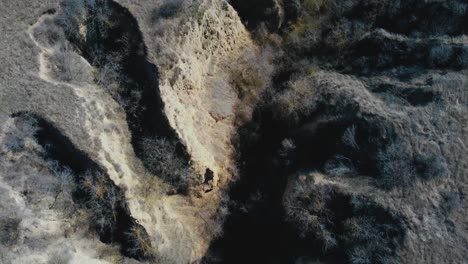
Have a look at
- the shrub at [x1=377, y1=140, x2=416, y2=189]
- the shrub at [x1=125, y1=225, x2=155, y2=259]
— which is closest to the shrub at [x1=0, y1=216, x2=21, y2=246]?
the shrub at [x1=125, y1=225, x2=155, y2=259]

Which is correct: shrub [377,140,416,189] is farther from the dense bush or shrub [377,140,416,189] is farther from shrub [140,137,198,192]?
shrub [140,137,198,192]

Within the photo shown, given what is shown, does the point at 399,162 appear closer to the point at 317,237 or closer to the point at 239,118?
the point at 317,237

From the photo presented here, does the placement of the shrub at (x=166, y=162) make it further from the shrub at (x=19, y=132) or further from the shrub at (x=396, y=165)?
the shrub at (x=396, y=165)

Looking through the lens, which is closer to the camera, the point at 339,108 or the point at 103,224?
the point at 103,224

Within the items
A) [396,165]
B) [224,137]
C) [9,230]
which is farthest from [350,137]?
[9,230]

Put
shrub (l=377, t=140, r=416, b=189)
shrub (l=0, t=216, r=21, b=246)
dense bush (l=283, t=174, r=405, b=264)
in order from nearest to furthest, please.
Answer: shrub (l=0, t=216, r=21, b=246), dense bush (l=283, t=174, r=405, b=264), shrub (l=377, t=140, r=416, b=189)

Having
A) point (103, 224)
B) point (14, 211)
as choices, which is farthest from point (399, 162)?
point (14, 211)

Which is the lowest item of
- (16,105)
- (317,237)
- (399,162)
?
(317,237)

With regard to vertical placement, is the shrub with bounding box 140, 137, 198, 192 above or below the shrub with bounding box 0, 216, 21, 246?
above

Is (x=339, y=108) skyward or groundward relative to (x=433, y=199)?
skyward

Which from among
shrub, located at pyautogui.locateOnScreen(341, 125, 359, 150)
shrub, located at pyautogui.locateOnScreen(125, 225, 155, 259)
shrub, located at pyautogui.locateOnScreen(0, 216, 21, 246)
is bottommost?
shrub, located at pyautogui.locateOnScreen(125, 225, 155, 259)

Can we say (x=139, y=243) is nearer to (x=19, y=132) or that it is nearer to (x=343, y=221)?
(x=19, y=132)
